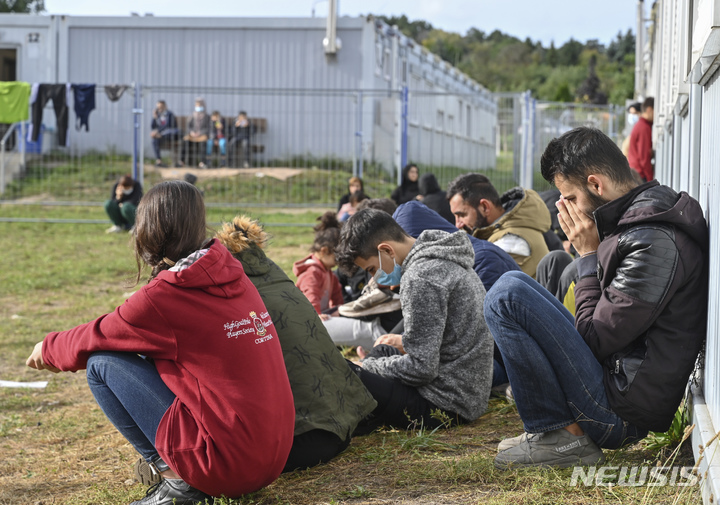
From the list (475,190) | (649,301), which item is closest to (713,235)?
(649,301)

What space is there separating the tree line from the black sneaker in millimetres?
63710

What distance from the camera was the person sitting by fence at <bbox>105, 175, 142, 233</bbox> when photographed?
13243 millimetres

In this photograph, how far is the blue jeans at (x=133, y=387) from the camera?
2.84m

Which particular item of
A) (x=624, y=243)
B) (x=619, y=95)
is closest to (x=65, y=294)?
(x=624, y=243)

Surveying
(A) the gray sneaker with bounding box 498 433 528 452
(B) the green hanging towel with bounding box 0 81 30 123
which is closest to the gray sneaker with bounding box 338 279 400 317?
(A) the gray sneaker with bounding box 498 433 528 452

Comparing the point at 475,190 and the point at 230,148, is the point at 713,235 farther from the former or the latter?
the point at 230,148

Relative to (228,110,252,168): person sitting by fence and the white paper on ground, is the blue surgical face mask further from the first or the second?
(228,110,252,168): person sitting by fence

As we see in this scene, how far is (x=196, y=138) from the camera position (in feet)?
49.3

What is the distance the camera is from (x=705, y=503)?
2443 mm

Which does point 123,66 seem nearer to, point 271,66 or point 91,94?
point 271,66

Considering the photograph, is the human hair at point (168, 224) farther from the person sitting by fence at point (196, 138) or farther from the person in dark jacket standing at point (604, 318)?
the person sitting by fence at point (196, 138)

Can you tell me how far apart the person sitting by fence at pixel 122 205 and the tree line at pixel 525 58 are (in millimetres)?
54754

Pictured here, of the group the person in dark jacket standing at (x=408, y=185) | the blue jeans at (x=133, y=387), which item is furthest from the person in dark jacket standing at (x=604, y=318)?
the person in dark jacket standing at (x=408, y=185)

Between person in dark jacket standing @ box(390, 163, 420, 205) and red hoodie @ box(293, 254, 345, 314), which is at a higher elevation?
person in dark jacket standing @ box(390, 163, 420, 205)
